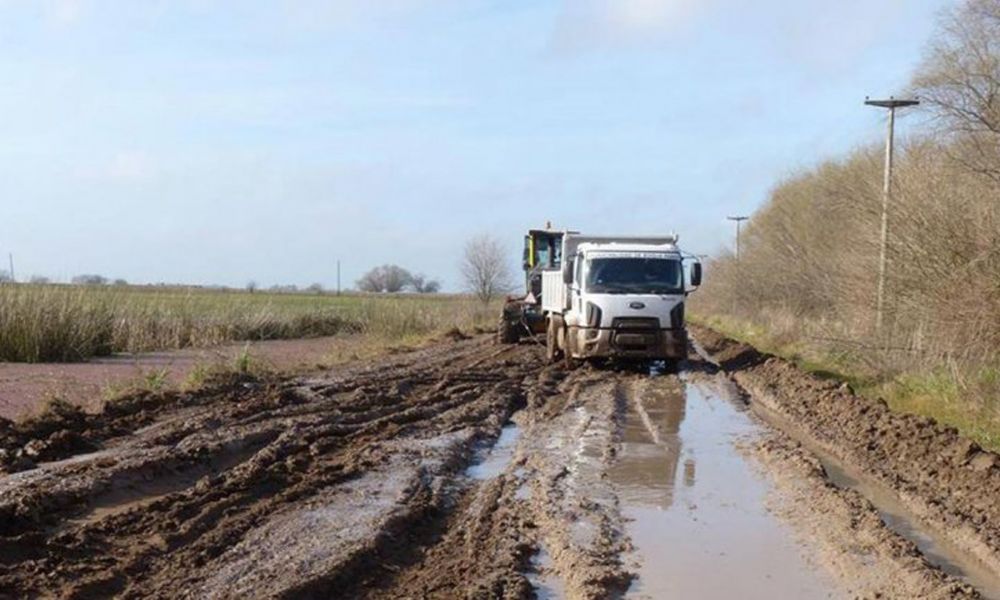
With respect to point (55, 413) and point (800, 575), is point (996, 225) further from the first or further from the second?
point (55, 413)

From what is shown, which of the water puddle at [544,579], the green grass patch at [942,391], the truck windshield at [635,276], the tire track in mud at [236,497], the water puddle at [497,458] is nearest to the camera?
the tire track in mud at [236,497]

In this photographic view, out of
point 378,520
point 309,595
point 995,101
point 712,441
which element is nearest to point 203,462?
point 378,520

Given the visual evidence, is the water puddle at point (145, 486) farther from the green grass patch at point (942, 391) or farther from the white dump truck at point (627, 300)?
the white dump truck at point (627, 300)

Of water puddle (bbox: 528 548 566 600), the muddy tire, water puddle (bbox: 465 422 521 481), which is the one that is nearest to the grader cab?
the muddy tire

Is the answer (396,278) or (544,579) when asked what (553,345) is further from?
(396,278)

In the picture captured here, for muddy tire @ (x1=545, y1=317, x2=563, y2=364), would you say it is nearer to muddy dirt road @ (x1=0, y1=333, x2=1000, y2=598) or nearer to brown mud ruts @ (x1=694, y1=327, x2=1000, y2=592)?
brown mud ruts @ (x1=694, y1=327, x2=1000, y2=592)

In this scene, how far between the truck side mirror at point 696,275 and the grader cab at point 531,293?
849 cm

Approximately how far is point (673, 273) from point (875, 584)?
16624mm

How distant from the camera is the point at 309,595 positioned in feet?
22.1

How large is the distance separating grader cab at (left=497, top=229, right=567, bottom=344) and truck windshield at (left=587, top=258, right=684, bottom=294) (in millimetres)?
8056

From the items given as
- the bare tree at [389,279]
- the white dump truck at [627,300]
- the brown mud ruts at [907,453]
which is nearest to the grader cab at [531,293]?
the white dump truck at [627,300]

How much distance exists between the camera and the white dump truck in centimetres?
2298

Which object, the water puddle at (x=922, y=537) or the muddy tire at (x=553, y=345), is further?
the muddy tire at (x=553, y=345)

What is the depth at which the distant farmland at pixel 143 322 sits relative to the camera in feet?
83.3
